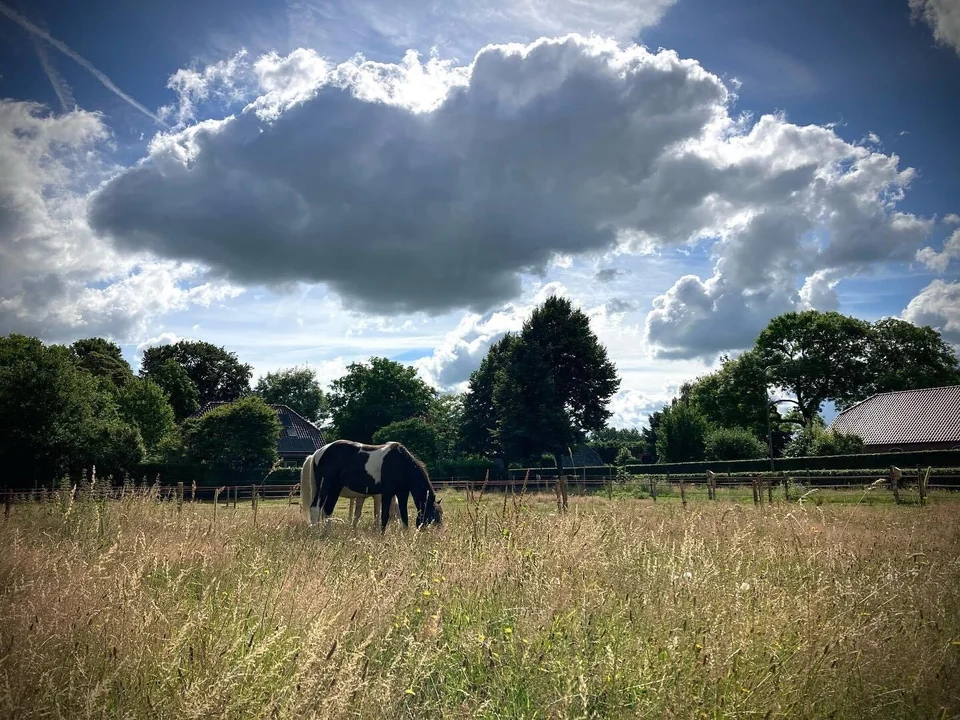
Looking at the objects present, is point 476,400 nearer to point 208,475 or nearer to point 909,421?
point 208,475

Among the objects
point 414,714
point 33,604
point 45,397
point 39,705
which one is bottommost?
point 414,714

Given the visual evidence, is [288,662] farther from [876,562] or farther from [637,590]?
[876,562]

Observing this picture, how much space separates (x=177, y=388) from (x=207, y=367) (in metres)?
9.04

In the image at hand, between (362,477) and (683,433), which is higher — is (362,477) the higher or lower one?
the lower one

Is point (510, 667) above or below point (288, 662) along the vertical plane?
below

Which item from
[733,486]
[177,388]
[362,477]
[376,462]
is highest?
[177,388]

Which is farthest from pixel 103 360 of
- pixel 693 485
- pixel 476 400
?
pixel 693 485

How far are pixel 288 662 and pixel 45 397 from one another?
35867 mm

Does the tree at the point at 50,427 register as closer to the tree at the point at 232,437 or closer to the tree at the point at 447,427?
the tree at the point at 232,437

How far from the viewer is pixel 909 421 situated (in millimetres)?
47531

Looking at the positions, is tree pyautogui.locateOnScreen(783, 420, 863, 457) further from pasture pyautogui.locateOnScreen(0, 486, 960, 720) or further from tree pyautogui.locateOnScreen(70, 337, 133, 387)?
tree pyautogui.locateOnScreen(70, 337, 133, 387)

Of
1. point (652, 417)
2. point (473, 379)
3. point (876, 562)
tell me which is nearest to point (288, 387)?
point (473, 379)

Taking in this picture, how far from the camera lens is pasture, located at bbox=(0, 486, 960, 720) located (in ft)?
11.4

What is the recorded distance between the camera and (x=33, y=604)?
419 centimetres
